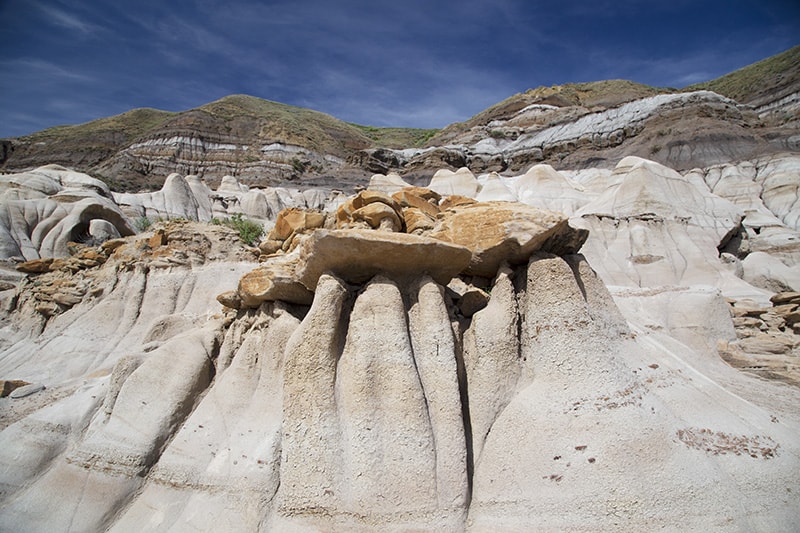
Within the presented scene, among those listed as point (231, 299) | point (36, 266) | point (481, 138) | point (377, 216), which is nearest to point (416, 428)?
point (377, 216)

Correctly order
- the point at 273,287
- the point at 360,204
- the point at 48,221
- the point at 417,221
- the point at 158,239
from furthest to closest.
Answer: the point at 48,221 < the point at 158,239 < the point at 360,204 < the point at 417,221 < the point at 273,287

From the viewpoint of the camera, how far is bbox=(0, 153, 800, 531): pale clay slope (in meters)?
3.29

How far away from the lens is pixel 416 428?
3.64m

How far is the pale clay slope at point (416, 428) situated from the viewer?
3291mm

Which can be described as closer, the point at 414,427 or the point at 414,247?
the point at 414,427

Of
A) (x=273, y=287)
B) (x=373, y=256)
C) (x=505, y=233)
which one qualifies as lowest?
(x=273, y=287)

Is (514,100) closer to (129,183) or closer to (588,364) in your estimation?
(129,183)

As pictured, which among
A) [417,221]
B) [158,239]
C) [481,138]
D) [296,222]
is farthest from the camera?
[481,138]

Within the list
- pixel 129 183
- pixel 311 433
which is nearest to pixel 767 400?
pixel 311 433

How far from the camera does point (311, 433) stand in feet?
12.1

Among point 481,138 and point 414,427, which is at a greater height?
point 481,138

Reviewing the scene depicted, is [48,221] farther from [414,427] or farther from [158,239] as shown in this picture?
[414,427]

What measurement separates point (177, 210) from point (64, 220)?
459 inches

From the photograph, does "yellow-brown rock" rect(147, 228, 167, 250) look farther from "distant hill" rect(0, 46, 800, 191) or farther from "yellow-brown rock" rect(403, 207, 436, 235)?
"distant hill" rect(0, 46, 800, 191)
